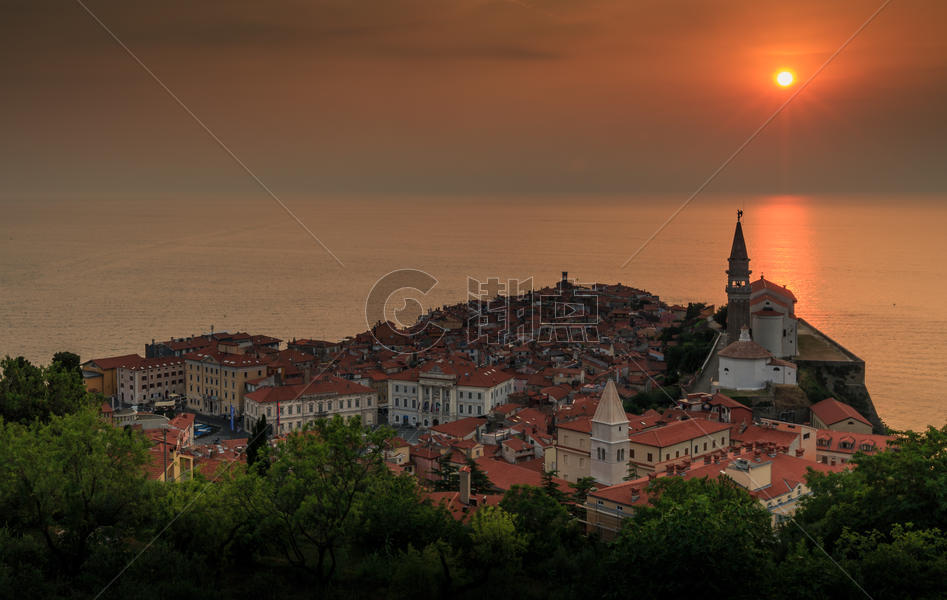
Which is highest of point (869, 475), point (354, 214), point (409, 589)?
point (354, 214)

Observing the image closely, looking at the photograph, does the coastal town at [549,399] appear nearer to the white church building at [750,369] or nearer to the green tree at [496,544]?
the white church building at [750,369]

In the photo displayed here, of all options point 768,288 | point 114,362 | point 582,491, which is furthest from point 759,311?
point 114,362

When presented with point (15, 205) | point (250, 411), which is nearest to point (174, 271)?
point (250, 411)

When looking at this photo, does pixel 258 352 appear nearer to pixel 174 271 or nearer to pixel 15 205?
pixel 174 271

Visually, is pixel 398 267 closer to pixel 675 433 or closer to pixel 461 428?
pixel 461 428

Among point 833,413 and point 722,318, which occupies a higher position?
point 722,318

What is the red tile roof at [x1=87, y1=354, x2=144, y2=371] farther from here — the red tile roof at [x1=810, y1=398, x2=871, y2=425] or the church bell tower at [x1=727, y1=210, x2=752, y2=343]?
the red tile roof at [x1=810, y1=398, x2=871, y2=425]

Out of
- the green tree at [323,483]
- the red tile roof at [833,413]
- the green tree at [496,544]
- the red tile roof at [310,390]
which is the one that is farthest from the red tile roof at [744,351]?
the green tree at [323,483]
